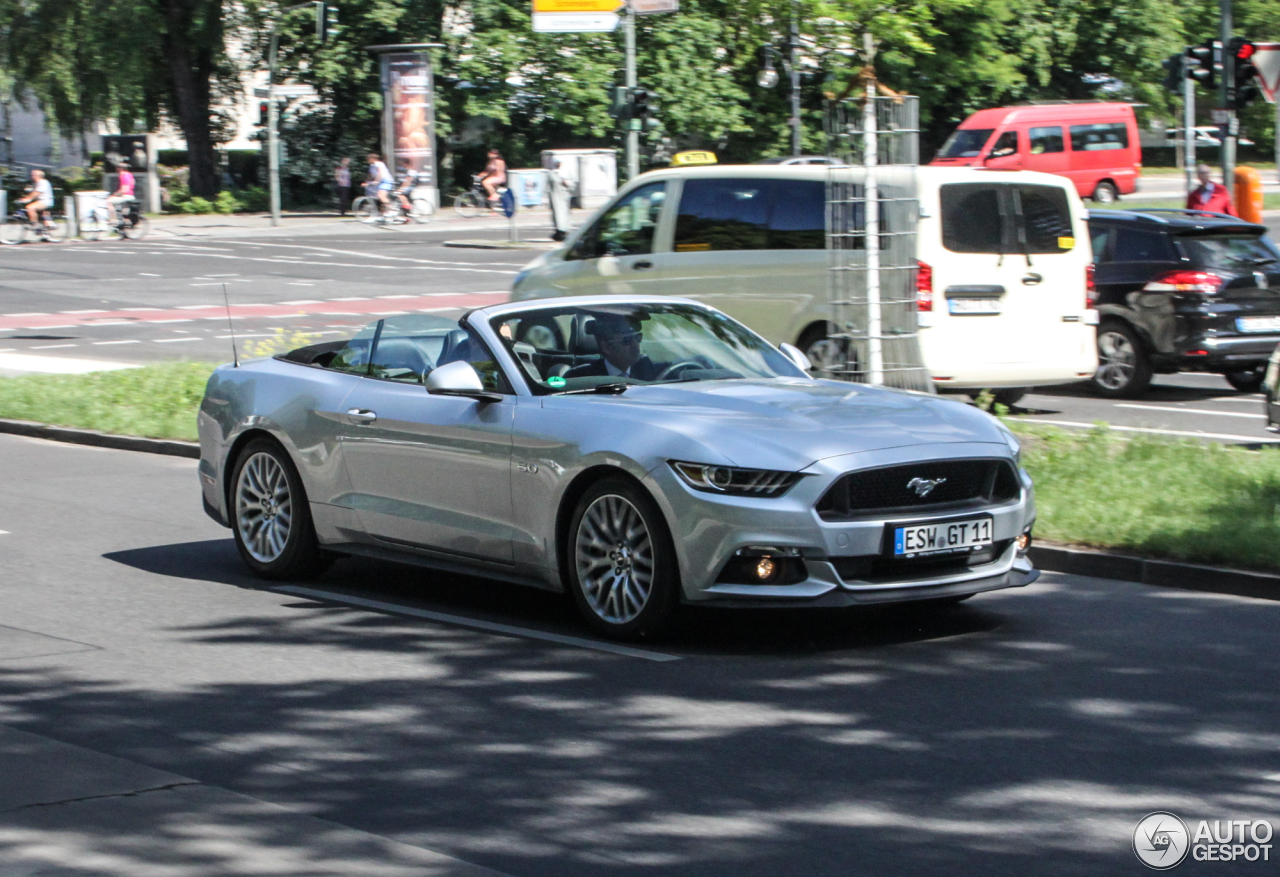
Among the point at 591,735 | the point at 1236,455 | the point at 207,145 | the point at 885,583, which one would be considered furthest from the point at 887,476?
the point at 207,145

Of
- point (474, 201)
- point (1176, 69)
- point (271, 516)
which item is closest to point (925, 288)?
point (271, 516)

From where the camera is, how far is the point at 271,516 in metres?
8.73

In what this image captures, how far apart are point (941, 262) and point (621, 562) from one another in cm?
703

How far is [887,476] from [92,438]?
9.33 meters

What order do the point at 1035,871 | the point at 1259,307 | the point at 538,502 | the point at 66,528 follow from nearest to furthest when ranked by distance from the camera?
the point at 1035,871 < the point at 538,502 < the point at 66,528 < the point at 1259,307

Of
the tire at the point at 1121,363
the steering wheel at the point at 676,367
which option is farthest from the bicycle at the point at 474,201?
the steering wheel at the point at 676,367

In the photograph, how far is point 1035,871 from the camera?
4367 millimetres

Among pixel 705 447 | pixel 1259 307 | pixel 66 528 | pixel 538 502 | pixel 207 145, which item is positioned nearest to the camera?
pixel 705 447

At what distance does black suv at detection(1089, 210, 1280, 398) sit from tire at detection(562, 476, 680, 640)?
958 cm

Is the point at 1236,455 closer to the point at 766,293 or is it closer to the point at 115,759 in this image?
the point at 766,293

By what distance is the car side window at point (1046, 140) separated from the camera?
4966cm

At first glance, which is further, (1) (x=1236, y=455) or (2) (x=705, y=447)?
(1) (x=1236, y=455)

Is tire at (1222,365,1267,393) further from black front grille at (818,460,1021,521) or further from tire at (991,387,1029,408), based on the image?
black front grille at (818,460,1021,521)

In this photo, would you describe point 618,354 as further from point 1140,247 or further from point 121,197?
point 121,197
